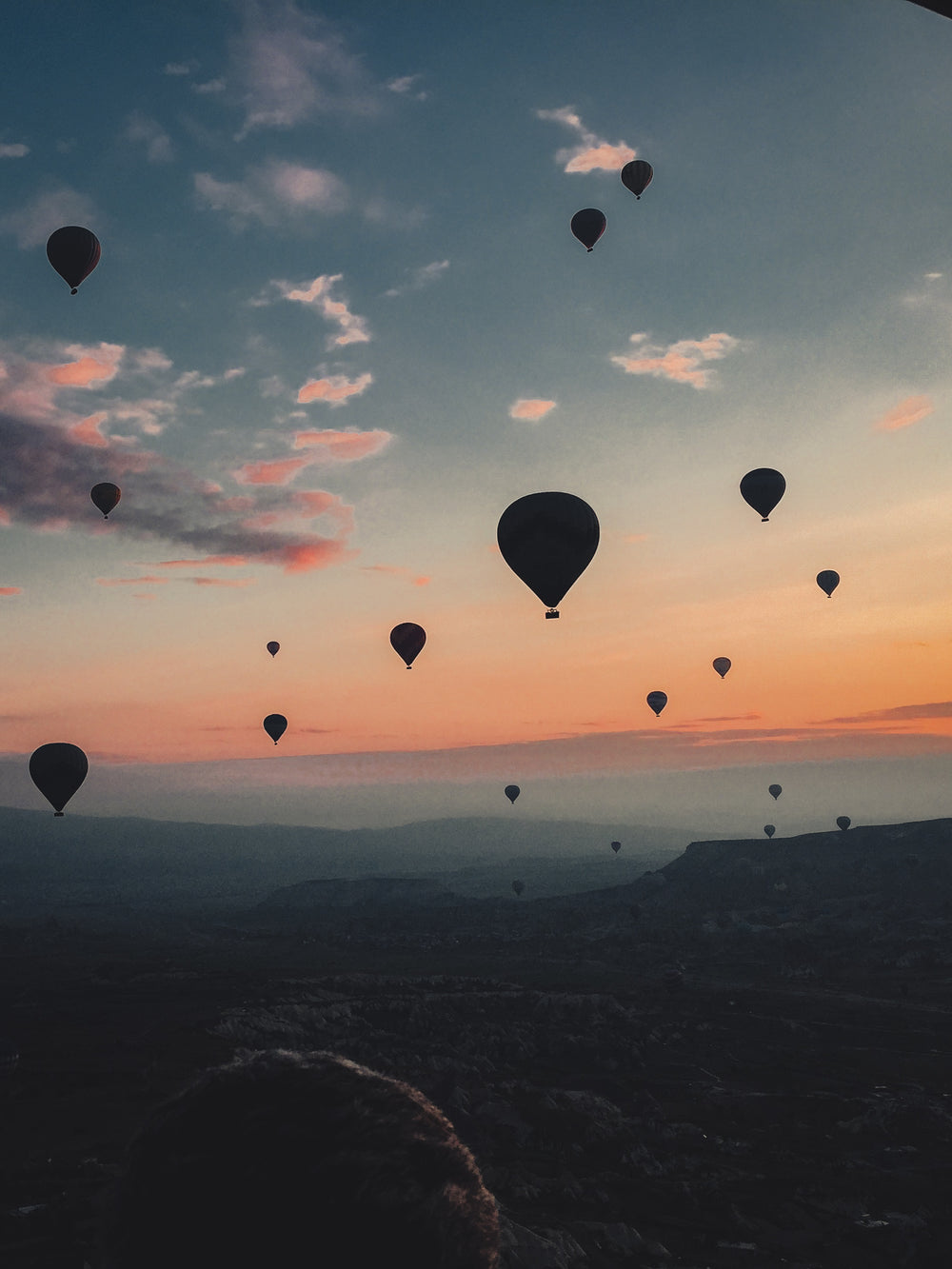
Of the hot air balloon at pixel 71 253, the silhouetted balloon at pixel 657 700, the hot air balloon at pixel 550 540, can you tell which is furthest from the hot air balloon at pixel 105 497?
the silhouetted balloon at pixel 657 700

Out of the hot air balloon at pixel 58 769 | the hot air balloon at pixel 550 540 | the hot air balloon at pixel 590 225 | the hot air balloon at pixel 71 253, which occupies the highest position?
the hot air balloon at pixel 590 225

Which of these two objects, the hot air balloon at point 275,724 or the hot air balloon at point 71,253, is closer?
the hot air balloon at point 71,253

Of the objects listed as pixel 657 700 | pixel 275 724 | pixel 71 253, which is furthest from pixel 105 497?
pixel 657 700

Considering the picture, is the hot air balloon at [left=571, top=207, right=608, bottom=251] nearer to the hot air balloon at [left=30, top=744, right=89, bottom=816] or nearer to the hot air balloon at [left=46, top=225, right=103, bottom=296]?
the hot air balloon at [left=46, top=225, right=103, bottom=296]

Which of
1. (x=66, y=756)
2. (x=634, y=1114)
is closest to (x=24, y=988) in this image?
(x=66, y=756)

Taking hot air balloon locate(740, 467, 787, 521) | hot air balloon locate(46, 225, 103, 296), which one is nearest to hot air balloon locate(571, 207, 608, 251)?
hot air balloon locate(740, 467, 787, 521)

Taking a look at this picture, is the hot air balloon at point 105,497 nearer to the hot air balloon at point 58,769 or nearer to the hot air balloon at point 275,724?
the hot air balloon at point 58,769

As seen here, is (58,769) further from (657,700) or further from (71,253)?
(657,700)
